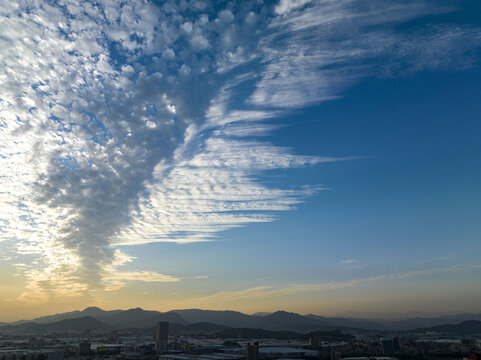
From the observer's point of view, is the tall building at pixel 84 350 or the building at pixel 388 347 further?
the building at pixel 388 347

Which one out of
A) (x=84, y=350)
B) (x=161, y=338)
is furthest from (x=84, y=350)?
(x=161, y=338)

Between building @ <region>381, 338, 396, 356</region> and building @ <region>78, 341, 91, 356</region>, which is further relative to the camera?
building @ <region>381, 338, 396, 356</region>

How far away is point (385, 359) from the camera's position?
71875 millimetres

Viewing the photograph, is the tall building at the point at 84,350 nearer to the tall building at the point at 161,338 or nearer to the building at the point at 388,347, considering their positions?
the tall building at the point at 161,338

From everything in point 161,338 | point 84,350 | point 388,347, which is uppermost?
point 161,338

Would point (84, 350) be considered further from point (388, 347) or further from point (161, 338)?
point (388, 347)

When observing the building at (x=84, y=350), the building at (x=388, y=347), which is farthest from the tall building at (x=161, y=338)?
the building at (x=388, y=347)

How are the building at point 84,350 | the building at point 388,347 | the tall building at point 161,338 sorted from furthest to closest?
1. the tall building at point 161,338
2. the building at point 388,347
3. the building at point 84,350

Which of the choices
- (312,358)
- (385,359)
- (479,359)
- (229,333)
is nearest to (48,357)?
(312,358)

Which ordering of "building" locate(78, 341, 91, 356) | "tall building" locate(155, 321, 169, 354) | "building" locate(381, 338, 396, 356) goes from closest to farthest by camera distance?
"building" locate(78, 341, 91, 356)
"building" locate(381, 338, 396, 356)
"tall building" locate(155, 321, 169, 354)

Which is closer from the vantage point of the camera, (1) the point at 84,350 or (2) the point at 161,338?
(1) the point at 84,350

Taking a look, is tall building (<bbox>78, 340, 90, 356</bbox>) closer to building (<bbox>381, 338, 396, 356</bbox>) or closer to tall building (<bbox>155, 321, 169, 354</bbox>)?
tall building (<bbox>155, 321, 169, 354</bbox>)

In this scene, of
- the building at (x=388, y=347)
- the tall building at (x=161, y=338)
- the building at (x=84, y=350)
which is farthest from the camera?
the tall building at (x=161, y=338)

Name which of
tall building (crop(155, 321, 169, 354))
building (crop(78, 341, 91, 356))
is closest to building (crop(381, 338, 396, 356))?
tall building (crop(155, 321, 169, 354))
